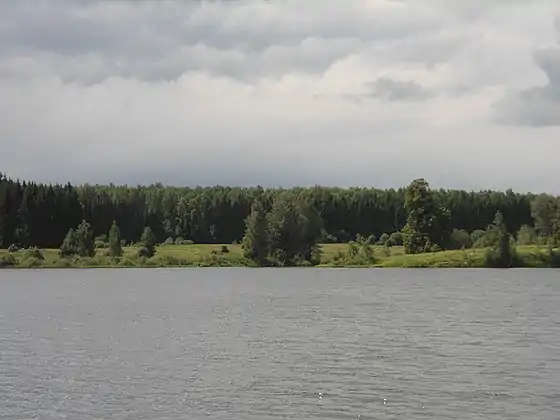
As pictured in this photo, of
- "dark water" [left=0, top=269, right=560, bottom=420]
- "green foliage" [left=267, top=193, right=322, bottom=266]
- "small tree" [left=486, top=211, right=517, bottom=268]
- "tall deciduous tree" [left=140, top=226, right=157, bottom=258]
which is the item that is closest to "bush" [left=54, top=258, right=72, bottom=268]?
"tall deciduous tree" [left=140, top=226, right=157, bottom=258]

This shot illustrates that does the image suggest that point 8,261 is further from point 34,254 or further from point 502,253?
point 502,253

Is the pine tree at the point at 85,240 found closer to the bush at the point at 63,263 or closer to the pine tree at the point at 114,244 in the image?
the bush at the point at 63,263

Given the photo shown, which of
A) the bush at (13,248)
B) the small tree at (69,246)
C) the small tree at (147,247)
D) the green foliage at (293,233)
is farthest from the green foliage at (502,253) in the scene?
the bush at (13,248)

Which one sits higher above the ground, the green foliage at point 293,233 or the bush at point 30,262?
the green foliage at point 293,233

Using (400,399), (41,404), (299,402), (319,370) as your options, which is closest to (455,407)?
(400,399)

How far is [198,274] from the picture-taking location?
154000 mm

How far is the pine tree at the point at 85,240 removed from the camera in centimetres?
18312

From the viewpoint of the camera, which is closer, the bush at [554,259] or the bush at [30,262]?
the bush at [554,259]

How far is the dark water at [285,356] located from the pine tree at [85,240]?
270ft

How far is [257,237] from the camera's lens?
168 m

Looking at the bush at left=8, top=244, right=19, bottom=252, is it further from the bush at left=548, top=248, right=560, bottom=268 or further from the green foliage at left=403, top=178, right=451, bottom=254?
the bush at left=548, top=248, right=560, bottom=268

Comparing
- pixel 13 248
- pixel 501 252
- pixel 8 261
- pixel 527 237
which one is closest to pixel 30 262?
pixel 8 261

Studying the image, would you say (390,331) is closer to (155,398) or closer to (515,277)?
(155,398)

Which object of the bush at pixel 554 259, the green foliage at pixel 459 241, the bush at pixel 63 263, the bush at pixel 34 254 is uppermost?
the green foliage at pixel 459 241
